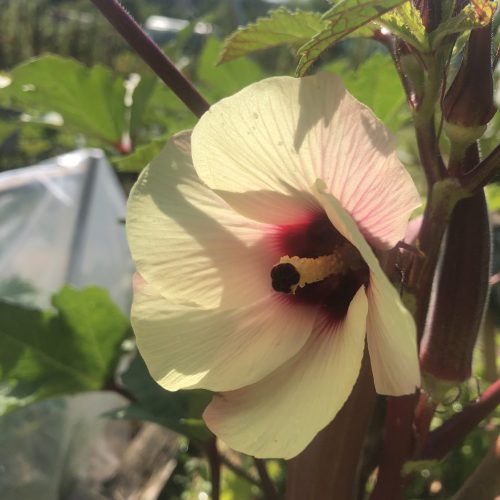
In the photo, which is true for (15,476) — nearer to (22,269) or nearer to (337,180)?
(22,269)

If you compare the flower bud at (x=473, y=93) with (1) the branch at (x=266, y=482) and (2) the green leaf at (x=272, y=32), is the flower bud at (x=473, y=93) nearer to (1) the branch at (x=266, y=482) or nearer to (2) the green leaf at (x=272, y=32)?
(2) the green leaf at (x=272, y=32)

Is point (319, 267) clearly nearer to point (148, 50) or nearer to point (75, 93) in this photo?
point (148, 50)

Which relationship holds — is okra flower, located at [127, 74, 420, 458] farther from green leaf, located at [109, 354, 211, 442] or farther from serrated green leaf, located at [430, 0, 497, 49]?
green leaf, located at [109, 354, 211, 442]

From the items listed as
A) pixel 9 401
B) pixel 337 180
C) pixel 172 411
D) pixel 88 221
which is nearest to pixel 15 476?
pixel 9 401

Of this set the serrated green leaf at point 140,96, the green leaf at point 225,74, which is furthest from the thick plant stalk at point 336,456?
the green leaf at point 225,74

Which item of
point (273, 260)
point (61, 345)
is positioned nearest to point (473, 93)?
point (273, 260)
